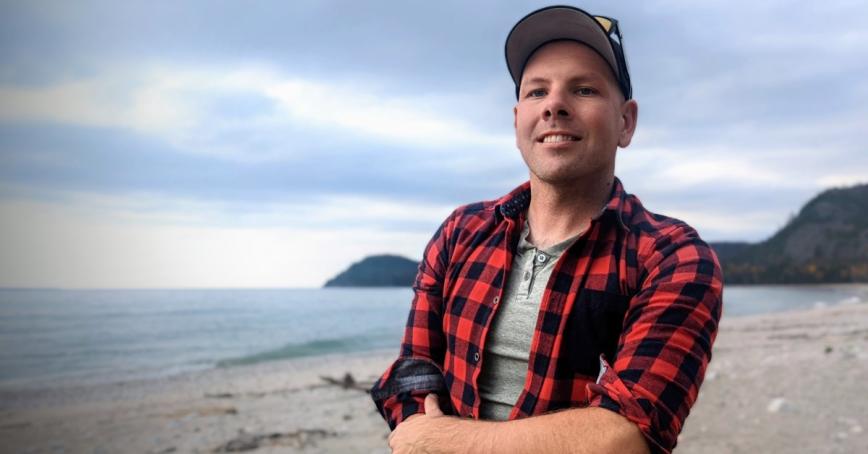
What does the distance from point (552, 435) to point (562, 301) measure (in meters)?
0.42

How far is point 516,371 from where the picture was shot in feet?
6.55

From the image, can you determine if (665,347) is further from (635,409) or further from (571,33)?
(571,33)

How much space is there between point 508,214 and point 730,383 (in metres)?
7.06

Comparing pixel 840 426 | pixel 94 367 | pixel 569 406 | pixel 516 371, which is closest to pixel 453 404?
pixel 516 371

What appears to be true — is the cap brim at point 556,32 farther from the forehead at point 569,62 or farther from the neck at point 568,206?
the neck at point 568,206

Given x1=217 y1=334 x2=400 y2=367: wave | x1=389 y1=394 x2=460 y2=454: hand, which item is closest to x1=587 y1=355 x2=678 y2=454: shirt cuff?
x1=389 y1=394 x2=460 y2=454: hand

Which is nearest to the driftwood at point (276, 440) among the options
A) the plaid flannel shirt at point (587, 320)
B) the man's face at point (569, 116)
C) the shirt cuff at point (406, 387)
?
the shirt cuff at point (406, 387)

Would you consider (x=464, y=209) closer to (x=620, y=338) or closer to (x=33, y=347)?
(x=620, y=338)

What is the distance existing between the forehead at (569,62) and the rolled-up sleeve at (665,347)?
645 mm

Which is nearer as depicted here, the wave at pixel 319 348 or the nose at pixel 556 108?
the nose at pixel 556 108

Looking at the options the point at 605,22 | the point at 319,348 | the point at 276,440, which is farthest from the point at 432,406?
the point at 319,348

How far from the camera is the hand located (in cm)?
189

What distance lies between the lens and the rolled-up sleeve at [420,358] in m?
2.15

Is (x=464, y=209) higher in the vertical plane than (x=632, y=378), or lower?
higher
